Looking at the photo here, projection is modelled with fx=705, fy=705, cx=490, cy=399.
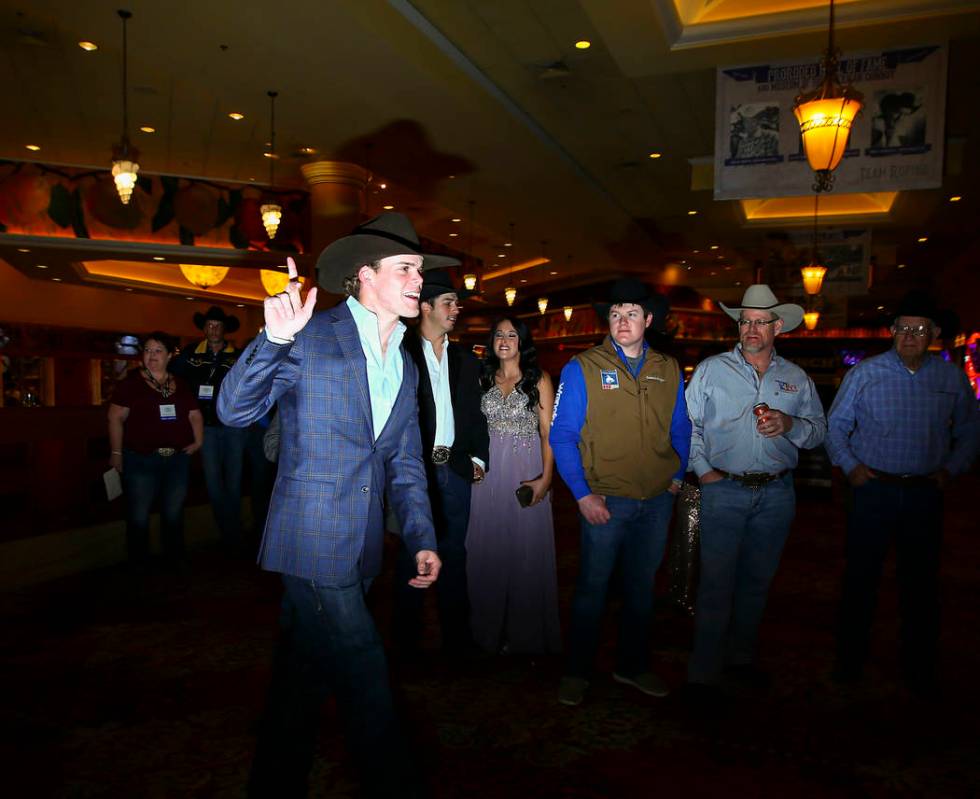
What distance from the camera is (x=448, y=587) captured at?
342 cm

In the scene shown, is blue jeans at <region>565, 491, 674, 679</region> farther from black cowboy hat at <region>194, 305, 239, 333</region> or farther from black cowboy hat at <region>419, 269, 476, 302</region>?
black cowboy hat at <region>194, 305, 239, 333</region>

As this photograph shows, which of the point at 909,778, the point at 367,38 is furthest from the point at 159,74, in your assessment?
the point at 909,778

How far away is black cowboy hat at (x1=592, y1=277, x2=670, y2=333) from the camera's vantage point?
115 inches

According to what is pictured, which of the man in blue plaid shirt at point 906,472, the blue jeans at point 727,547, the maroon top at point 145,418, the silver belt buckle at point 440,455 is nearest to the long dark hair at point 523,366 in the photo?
the silver belt buckle at point 440,455

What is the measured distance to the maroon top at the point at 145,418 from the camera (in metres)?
4.73

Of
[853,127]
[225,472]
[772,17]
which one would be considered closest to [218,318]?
[225,472]

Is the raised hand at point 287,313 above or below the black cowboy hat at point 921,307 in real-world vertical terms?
below

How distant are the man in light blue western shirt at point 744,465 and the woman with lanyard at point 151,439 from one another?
3479mm

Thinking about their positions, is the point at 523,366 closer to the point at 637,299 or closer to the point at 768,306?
the point at 637,299

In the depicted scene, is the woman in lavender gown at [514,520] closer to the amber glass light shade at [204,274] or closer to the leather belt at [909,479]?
the leather belt at [909,479]

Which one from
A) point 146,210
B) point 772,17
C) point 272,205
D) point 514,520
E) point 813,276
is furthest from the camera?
point 146,210

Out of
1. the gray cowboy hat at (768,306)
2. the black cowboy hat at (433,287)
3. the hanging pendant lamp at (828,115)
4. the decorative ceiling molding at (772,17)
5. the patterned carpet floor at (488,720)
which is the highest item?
the decorative ceiling molding at (772,17)

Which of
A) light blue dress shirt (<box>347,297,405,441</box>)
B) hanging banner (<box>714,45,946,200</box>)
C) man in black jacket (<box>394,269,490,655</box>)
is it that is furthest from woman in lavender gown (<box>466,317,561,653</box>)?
hanging banner (<box>714,45,946,200</box>)

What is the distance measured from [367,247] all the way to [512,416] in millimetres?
1698
